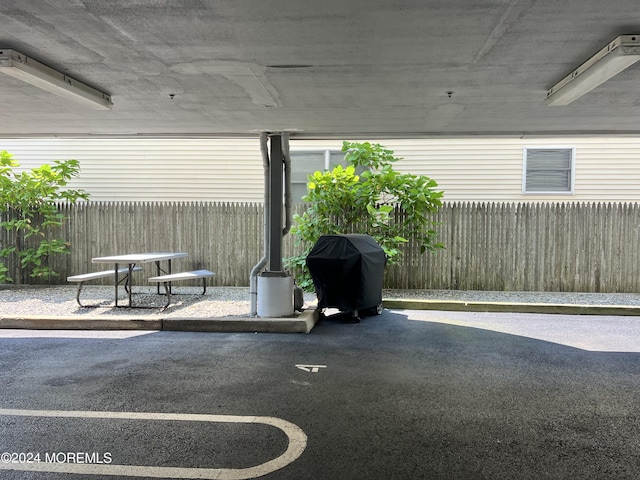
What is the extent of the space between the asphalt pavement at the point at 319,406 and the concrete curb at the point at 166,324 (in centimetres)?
24

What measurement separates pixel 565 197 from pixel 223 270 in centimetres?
874

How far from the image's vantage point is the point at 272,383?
15.3 feet

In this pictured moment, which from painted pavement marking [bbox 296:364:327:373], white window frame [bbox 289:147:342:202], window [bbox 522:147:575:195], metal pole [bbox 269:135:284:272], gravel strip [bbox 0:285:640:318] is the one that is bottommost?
painted pavement marking [bbox 296:364:327:373]

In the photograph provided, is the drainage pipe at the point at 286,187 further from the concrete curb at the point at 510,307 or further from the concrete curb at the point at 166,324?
the concrete curb at the point at 510,307

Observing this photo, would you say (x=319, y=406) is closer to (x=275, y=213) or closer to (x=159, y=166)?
(x=275, y=213)

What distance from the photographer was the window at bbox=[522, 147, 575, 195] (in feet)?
36.7

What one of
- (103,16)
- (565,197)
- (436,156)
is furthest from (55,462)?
(565,197)

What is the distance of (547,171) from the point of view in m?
11.2

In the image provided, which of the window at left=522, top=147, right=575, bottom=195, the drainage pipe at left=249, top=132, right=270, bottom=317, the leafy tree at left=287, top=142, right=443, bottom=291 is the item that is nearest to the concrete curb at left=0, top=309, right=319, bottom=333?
the drainage pipe at left=249, top=132, right=270, bottom=317

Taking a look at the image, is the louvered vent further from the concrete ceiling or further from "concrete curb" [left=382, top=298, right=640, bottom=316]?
the concrete ceiling

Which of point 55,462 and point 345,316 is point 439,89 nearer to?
point 345,316

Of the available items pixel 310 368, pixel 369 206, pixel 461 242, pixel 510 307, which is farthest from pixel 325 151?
pixel 310 368

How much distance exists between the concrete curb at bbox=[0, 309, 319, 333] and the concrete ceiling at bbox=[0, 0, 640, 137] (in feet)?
10.4

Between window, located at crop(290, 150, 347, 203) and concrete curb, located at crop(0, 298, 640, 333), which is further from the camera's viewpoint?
window, located at crop(290, 150, 347, 203)
